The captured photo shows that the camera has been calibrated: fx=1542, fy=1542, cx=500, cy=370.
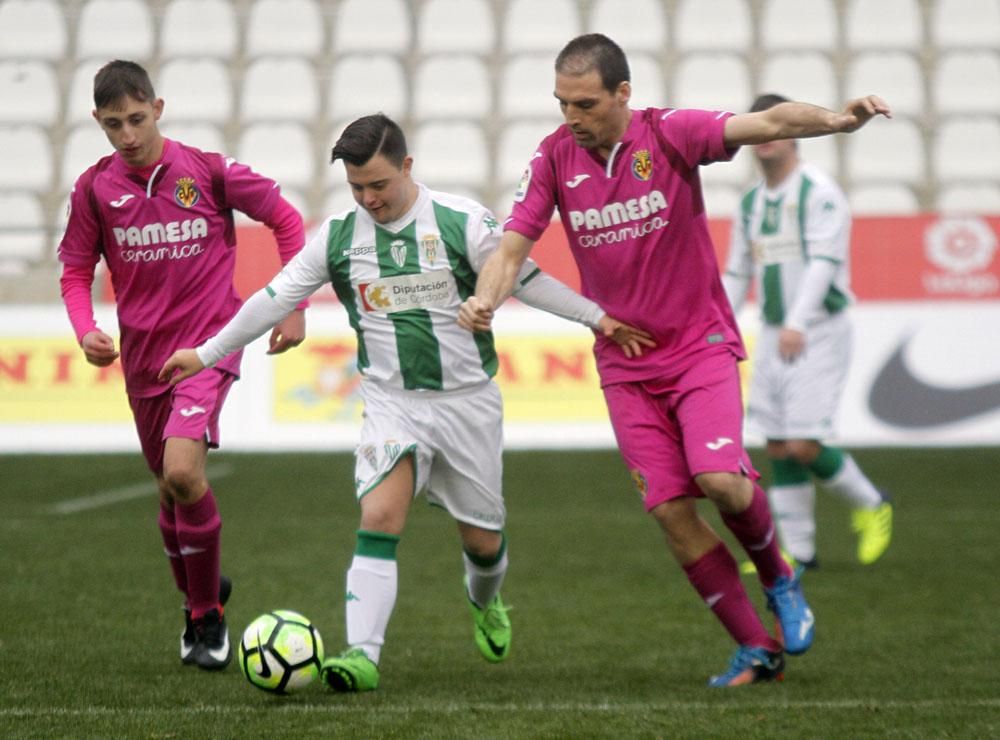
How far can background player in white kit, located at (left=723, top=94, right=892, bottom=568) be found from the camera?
785 cm

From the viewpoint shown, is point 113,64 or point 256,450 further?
point 256,450

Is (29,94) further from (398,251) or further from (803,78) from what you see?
(398,251)

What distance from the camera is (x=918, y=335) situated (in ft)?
45.2

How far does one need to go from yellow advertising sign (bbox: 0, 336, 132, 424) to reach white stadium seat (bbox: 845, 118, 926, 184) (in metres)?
8.57

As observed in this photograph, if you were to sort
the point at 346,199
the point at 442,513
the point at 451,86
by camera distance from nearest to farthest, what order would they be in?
the point at 442,513 < the point at 346,199 < the point at 451,86

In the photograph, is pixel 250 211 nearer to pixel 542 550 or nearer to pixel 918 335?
pixel 542 550

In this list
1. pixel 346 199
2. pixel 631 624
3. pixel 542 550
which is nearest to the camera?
pixel 631 624

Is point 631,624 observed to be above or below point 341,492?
above

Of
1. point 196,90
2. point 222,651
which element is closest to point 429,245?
point 222,651

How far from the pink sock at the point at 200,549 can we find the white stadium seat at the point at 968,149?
13.6m

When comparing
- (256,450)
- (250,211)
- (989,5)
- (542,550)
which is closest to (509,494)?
(542,550)

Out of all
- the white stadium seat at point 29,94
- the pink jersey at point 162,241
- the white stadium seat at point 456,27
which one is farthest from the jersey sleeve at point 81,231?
the white stadium seat at point 456,27

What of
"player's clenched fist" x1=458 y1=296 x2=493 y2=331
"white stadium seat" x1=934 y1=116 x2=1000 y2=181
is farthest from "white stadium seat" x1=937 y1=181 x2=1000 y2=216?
"player's clenched fist" x1=458 y1=296 x2=493 y2=331

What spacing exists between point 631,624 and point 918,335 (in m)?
8.08
